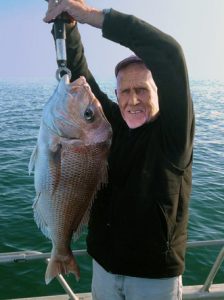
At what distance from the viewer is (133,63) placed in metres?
3.13

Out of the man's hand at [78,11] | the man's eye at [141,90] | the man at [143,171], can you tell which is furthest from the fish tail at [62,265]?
the man's hand at [78,11]

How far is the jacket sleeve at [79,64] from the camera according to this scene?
10.7 feet

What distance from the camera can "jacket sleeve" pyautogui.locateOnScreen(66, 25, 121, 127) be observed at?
3.27 metres

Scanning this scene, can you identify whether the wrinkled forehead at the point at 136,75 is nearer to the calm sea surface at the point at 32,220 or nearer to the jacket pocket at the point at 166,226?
the jacket pocket at the point at 166,226

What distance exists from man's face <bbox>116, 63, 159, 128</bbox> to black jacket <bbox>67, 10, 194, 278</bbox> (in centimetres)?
9

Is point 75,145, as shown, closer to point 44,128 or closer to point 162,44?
point 44,128

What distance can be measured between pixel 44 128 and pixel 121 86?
32.0 inches

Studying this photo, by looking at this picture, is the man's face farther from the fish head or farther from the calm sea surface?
the calm sea surface

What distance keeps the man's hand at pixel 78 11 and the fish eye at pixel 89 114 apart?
588mm

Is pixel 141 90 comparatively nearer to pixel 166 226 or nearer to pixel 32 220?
pixel 166 226

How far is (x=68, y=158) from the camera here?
2771 mm

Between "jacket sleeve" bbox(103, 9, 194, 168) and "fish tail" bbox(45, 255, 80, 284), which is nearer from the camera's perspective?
"jacket sleeve" bbox(103, 9, 194, 168)

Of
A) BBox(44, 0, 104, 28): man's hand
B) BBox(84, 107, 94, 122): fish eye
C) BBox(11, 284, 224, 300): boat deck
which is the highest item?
BBox(44, 0, 104, 28): man's hand

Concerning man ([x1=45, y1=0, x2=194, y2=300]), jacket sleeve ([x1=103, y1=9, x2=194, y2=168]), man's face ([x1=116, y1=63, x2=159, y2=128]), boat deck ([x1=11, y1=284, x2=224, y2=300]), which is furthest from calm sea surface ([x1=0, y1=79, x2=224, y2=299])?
jacket sleeve ([x1=103, y1=9, x2=194, y2=168])
